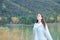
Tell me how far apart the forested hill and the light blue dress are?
7295 centimetres

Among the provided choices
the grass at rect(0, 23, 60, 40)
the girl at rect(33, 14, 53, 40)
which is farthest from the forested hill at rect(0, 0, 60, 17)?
the girl at rect(33, 14, 53, 40)

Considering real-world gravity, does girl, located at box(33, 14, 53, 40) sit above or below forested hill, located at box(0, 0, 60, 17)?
below

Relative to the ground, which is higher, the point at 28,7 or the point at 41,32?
the point at 28,7

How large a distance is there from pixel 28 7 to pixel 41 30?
262ft

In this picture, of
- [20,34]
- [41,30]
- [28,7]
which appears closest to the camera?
[41,30]

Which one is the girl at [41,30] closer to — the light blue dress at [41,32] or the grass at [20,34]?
the light blue dress at [41,32]

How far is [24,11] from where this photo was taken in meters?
83.0

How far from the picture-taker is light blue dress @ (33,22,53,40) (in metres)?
4.95

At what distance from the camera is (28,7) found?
84875mm

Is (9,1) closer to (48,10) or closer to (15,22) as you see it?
(48,10)

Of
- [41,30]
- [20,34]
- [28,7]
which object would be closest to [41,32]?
[41,30]

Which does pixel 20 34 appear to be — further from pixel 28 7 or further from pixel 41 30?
pixel 28 7

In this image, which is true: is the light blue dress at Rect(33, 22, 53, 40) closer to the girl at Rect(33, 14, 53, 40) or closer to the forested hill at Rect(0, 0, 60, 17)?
the girl at Rect(33, 14, 53, 40)

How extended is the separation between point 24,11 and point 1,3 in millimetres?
7191
